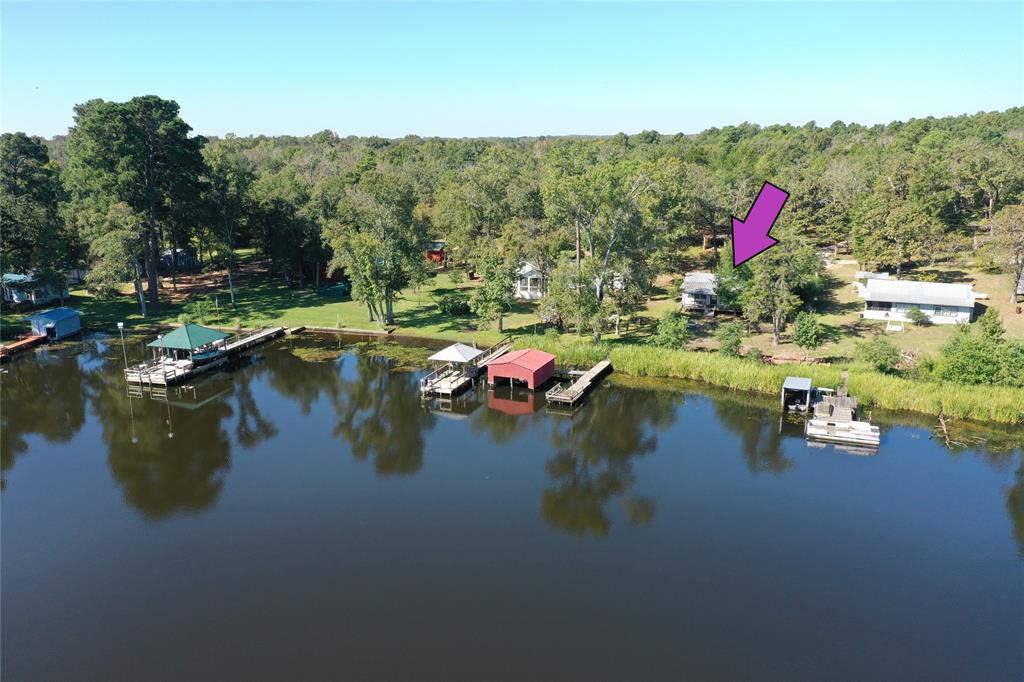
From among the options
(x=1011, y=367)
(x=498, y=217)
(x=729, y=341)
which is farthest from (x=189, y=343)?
(x=1011, y=367)

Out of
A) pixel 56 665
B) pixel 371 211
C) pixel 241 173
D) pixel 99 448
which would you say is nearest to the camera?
pixel 56 665

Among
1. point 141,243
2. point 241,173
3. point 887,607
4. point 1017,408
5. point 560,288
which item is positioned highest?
point 241,173

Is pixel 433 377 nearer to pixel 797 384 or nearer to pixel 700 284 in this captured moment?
pixel 797 384

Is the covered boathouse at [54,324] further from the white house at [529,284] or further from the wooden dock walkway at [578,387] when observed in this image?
the wooden dock walkway at [578,387]

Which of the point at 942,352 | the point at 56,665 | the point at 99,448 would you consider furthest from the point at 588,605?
the point at 942,352

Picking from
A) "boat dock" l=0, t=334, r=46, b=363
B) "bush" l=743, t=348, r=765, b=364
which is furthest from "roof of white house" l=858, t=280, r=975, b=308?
"boat dock" l=0, t=334, r=46, b=363

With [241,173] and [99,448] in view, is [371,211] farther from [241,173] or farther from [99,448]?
[99,448]
